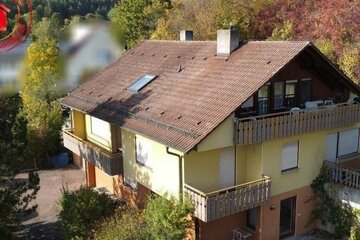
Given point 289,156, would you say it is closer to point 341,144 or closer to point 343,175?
point 343,175

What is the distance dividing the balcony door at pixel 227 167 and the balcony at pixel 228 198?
0.82 m

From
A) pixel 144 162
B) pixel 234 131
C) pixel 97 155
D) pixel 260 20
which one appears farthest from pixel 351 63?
pixel 97 155

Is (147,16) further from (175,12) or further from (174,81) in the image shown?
(174,81)

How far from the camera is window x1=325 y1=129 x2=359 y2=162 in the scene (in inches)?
813

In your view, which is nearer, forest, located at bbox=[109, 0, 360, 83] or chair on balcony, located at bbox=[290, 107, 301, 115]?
chair on balcony, located at bbox=[290, 107, 301, 115]

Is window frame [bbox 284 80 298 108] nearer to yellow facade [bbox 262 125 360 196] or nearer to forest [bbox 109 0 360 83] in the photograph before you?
yellow facade [bbox 262 125 360 196]

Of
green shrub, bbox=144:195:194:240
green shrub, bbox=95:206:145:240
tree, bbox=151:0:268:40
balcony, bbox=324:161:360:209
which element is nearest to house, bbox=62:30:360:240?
green shrub, bbox=144:195:194:240

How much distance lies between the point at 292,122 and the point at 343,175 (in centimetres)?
415

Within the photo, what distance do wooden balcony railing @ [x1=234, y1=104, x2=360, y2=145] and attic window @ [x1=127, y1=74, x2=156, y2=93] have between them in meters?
6.53

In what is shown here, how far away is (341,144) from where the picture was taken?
21156 millimetres

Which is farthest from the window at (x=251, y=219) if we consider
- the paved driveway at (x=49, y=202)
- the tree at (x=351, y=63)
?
the tree at (x=351, y=63)

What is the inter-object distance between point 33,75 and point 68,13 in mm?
10792

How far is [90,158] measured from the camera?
77.4 feet

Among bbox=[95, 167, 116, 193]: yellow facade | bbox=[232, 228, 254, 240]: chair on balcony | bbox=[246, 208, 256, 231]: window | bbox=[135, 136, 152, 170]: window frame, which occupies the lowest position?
bbox=[95, 167, 116, 193]: yellow facade
